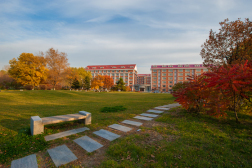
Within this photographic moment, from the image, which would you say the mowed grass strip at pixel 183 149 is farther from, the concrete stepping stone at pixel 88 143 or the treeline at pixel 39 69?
the treeline at pixel 39 69

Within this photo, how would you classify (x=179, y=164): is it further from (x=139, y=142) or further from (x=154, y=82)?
(x=154, y=82)

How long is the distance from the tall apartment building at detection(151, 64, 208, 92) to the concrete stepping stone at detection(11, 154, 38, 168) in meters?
73.9

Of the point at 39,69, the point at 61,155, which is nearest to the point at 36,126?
the point at 61,155

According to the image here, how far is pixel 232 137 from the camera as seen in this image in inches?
137

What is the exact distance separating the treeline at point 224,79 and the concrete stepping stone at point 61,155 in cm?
464

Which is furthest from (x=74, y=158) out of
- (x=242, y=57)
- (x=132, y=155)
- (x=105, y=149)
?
(x=242, y=57)

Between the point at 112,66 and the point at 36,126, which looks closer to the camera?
the point at 36,126

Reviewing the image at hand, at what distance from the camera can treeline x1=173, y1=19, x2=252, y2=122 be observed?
148 inches

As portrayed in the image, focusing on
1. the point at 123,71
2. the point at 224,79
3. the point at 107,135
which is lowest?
the point at 107,135

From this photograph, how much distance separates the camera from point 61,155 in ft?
8.43

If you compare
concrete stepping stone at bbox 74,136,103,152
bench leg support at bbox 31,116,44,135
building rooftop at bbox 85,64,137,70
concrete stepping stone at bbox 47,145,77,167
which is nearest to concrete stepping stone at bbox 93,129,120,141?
concrete stepping stone at bbox 74,136,103,152

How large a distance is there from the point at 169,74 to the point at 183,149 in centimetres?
7394

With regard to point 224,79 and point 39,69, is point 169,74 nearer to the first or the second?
point 39,69

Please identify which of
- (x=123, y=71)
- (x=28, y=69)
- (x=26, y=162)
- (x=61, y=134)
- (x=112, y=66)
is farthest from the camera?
(x=112, y=66)
